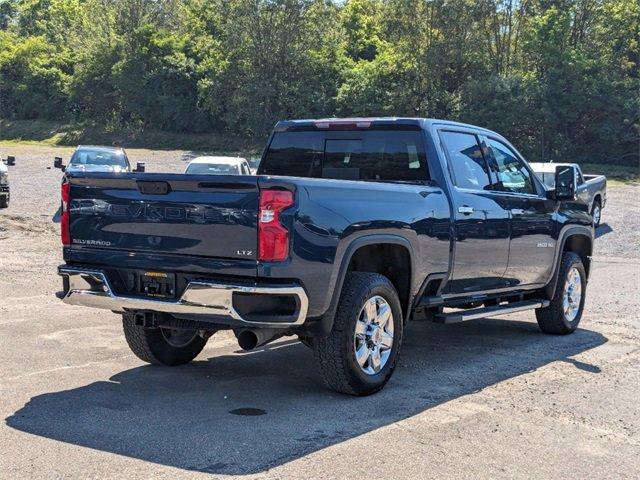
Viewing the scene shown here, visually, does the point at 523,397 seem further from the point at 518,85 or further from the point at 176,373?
the point at 518,85

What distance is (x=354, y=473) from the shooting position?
4.74 m

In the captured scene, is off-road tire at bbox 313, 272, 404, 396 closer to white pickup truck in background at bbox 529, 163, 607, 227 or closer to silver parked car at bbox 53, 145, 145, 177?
white pickup truck in background at bbox 529, 163, 607, 227

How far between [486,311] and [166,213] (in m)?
3.26

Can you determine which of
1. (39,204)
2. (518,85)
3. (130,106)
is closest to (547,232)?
(39,204)

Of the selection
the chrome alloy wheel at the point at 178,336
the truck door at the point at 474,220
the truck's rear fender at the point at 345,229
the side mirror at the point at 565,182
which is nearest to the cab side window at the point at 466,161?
the truck door at the point at 474,220

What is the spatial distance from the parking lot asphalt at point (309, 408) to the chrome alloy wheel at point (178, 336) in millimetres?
217

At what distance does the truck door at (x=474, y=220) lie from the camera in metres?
7.43

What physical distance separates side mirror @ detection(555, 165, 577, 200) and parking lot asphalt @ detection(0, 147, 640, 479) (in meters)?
1.50

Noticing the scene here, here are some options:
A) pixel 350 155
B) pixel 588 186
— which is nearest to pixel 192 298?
pixel 350 155

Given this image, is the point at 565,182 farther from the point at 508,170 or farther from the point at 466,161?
the point at 466,161

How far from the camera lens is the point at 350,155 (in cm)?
778

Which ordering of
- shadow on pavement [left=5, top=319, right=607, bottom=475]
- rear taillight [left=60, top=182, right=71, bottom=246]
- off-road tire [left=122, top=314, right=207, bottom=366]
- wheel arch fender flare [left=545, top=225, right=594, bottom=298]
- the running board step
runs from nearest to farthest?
shadow on pavement [left=5, top=319, right=607, bottom=475]
rear taillight [left=60, top=182, right=71, bottom=246]
off-road tire [left=122, top=314, right=207, bottom=366]
the running board step
wheel arch fender flare [left=545, top=225, right=594, bottom=298]

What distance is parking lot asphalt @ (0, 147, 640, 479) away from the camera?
16.1ft

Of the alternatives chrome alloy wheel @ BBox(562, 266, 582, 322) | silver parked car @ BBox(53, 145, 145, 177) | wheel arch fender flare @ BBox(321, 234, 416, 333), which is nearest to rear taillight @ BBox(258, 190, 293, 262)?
wheel arch fender flare @ BBox(321, 234, 416, 333)
